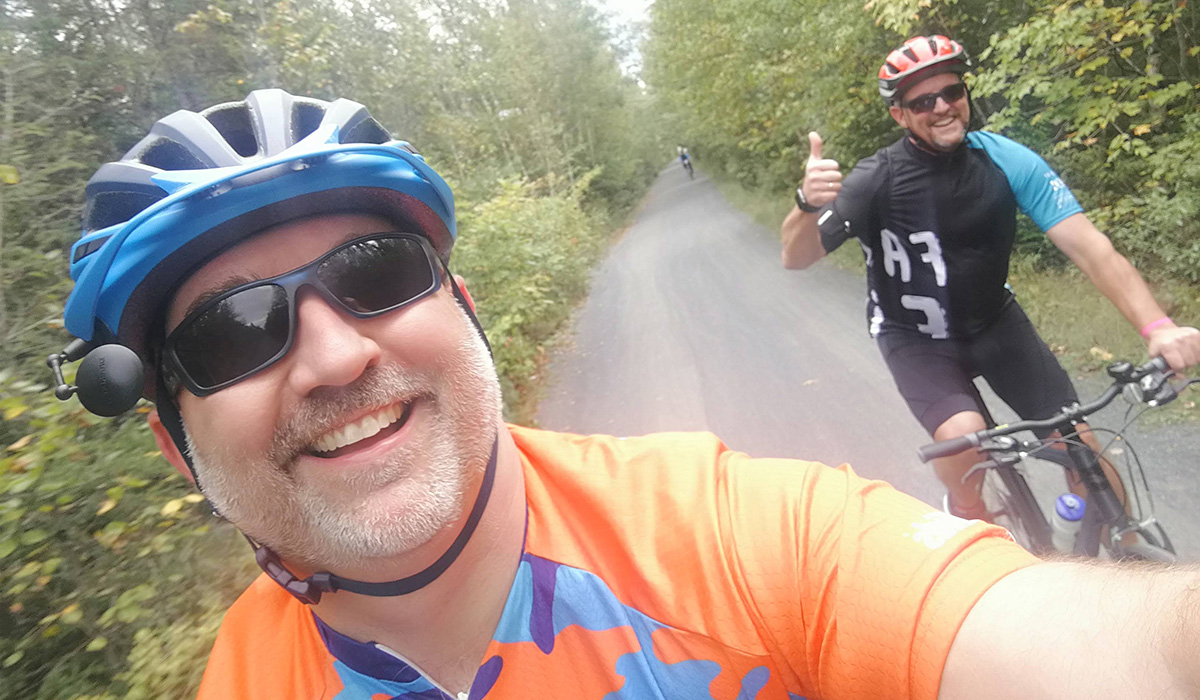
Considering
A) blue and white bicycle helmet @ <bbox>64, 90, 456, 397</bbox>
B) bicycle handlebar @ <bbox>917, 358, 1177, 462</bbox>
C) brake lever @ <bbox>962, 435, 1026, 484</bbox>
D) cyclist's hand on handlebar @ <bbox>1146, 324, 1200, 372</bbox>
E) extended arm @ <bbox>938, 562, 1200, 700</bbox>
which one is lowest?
brake lever @ <bbox>962, 435, 1026, 484</bbox>

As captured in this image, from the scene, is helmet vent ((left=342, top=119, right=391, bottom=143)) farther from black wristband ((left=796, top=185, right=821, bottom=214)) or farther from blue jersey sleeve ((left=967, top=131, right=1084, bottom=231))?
blue jersey sleeve ((left=967, top=131, right=1084, bottom=231))

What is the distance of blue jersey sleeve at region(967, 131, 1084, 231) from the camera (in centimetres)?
242

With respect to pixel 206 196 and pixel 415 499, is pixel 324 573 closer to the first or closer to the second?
pixel 415 499

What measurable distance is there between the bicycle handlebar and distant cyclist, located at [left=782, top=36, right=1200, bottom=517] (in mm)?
324

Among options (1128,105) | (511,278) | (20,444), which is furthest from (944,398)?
(511,278)

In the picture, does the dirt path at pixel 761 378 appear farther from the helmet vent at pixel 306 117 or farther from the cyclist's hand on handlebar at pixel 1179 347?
the helmet vent at pixel 306 117

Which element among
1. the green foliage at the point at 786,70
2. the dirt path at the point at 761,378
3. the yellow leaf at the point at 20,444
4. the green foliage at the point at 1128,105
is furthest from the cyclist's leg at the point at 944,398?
the green foliage at the point at 786,70

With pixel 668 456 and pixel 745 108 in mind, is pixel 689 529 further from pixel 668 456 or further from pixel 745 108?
pixel 745 108

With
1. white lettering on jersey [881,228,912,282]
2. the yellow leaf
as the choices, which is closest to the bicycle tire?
white lettering on jersey [881,228,912,282]

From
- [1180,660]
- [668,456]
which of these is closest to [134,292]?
[668,456]

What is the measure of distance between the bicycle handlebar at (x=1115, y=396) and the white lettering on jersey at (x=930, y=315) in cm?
63

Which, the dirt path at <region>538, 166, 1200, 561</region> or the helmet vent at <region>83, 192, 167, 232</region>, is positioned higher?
the helmet vent at <region>83, 192, 167, 232</region>

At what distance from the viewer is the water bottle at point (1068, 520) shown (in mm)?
2246

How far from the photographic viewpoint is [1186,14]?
16.2 feet
